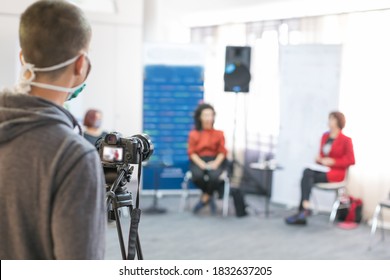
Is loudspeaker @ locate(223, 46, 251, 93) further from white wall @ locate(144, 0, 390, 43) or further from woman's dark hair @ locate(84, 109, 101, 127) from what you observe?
woman's dark hair @ locate(84, 109, 101, 127)

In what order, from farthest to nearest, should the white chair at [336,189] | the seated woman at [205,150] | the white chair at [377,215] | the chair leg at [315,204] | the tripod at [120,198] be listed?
the chair leg at [315,204]
the seated woman at [205,150]
the white chair at [336,189]
the white chair at [377,215]
the tripod at [120,198]

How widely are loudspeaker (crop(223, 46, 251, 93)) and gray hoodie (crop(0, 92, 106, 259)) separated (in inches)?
189

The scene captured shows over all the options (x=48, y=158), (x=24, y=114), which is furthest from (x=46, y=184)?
(x=24, y=114)

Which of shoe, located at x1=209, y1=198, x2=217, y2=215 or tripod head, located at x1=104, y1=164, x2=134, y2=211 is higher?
tripod head, located at x1=104, y1=164, x2=134, y2=211

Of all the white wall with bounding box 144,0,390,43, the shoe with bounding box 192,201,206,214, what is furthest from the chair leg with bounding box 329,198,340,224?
the white wall with bounding box 144,0,390,43

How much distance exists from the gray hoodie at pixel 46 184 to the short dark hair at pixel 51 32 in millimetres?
93

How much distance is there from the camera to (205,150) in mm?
5777

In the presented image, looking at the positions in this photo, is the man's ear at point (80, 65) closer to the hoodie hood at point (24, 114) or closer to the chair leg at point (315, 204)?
the hoodie hood at point (24, 114)

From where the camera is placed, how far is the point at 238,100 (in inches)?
266

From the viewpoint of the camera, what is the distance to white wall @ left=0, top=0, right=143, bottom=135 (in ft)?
21.4

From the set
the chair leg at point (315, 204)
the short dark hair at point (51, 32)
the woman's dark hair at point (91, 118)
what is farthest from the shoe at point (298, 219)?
the short dark hair at point (51, 32)

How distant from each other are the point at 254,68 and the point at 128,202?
476 centimetres

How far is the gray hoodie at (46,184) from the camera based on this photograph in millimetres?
1060

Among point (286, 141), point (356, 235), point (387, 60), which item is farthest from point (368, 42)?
point (356, 235)
